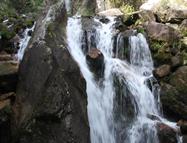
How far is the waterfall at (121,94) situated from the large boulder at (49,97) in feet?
4.14

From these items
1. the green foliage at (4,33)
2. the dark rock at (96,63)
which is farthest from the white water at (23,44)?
the dark rock at (96,63)

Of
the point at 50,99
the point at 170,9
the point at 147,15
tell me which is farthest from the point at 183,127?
the point at 170,9

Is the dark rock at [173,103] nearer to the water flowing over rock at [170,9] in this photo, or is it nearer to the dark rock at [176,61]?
the dark rock at [176,61]

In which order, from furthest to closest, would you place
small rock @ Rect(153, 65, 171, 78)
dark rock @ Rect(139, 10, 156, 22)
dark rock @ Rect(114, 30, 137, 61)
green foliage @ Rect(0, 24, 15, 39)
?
dark rock @ Rect(139, 10, 156, 22) → dark rock @ Rect(114, 30, 137, 61) → small rock @ Rect(153, 65, 171, 78) → green foliage @ Rect(0, 24, 15, 39)

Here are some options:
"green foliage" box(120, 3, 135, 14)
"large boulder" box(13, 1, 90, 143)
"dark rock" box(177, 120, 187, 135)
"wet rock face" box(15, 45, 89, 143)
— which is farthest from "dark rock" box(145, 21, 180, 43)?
"wet rock face" box(15, 45, 89, 143)

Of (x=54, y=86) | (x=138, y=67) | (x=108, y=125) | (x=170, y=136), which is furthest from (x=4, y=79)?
(x=138, y=67)

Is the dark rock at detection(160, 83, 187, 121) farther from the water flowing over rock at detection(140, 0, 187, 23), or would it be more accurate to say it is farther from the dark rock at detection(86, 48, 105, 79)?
the water flowing over rock at detection(140, 0, 187, 23)

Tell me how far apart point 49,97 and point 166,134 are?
11.0 ft

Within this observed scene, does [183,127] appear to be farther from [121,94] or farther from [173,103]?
[121,94]

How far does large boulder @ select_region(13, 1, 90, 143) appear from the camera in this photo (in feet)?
21.2

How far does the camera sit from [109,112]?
8.83 meters

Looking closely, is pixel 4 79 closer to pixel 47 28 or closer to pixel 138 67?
pixel 47 28

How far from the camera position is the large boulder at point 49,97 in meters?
6.46

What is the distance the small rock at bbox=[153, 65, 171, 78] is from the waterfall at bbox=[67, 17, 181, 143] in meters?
0.22
